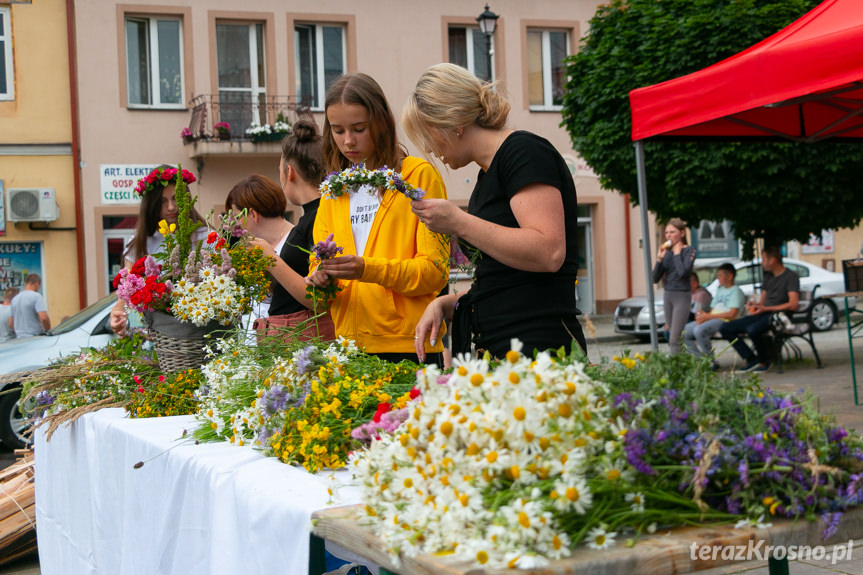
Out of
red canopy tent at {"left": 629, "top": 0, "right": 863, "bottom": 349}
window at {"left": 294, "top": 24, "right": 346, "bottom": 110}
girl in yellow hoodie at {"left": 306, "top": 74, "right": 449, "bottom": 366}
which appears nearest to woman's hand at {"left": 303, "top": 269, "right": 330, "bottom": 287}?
girl in yellow hoodie at {"left": 306, "top": 74, "right": 449, "bottom": 366}

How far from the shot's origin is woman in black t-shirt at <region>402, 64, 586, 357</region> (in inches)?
83.8

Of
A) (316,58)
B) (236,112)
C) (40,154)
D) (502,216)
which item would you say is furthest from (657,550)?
(316,58)

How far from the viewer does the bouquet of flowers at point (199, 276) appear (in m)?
2.94

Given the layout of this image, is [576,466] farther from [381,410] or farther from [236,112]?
A: [236,112]

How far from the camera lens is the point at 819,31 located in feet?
15.1

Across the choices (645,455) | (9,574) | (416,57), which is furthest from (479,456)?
(416,57)

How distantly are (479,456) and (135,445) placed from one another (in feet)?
5.01

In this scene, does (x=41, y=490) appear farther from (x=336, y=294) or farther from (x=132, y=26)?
(x=132, y=26)

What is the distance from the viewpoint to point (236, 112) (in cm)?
1738

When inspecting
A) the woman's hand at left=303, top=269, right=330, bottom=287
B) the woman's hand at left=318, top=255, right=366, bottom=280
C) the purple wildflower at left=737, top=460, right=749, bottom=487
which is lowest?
the purple wildflower at left=737, top=460, right=749, bottom=487

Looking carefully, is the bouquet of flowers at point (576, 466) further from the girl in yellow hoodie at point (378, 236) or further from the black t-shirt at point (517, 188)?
the girl in yellow hoodie at point (378, 236)

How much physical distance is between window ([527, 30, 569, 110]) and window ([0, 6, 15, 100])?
9.80 metres

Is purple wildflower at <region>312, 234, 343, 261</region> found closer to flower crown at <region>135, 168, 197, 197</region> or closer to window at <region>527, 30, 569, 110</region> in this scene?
flower crown at <region>135, 168, 197, 197</region>

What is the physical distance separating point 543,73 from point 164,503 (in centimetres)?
1813
